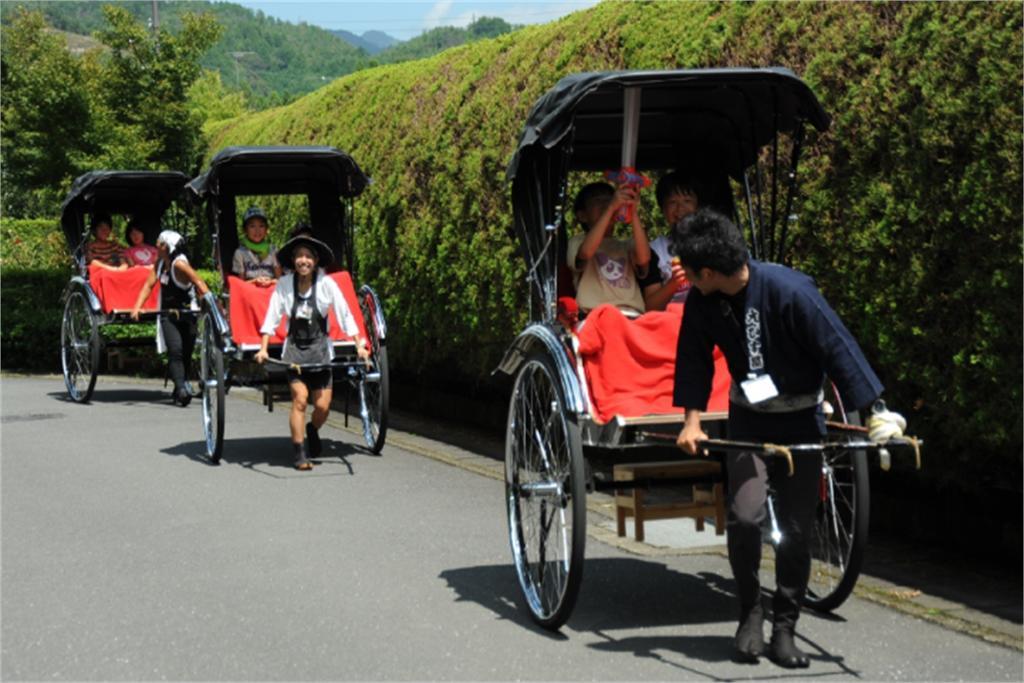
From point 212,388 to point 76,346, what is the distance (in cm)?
580

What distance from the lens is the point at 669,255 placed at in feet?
24.5

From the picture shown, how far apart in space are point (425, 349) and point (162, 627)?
24.8 ft

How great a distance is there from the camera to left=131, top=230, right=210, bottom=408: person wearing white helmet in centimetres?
1510

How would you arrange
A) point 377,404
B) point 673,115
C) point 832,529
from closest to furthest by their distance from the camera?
point 832,529, point 673,115, point 377,404

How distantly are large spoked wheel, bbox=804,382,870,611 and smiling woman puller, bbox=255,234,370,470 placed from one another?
15.8 ft

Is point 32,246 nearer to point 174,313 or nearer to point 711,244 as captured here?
point 174,313

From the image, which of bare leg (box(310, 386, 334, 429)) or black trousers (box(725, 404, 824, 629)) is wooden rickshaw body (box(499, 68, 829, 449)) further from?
bare leg (box(310, 386, 334, 429))

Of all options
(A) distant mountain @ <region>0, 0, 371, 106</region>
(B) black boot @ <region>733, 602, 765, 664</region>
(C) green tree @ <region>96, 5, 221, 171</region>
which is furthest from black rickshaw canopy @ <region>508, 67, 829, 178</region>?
(A) distant mountain @ <region>0, 0, 371, 106</region>

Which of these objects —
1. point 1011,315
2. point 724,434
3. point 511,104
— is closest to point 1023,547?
Result: point 1011,315

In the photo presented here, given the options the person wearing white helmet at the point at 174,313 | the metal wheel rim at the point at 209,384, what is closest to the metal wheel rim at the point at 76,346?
the person wearing white helmet at the point at 174,313

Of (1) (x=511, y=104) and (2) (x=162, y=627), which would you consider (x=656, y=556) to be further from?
(1) (x=511, y=104)

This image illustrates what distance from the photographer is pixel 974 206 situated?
6375 millimetres

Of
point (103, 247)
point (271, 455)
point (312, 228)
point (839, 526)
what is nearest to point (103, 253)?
point (103, 247)

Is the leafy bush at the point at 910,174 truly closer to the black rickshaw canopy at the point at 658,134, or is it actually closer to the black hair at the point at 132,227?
the black rickshaw canopy at the point at 658,134
